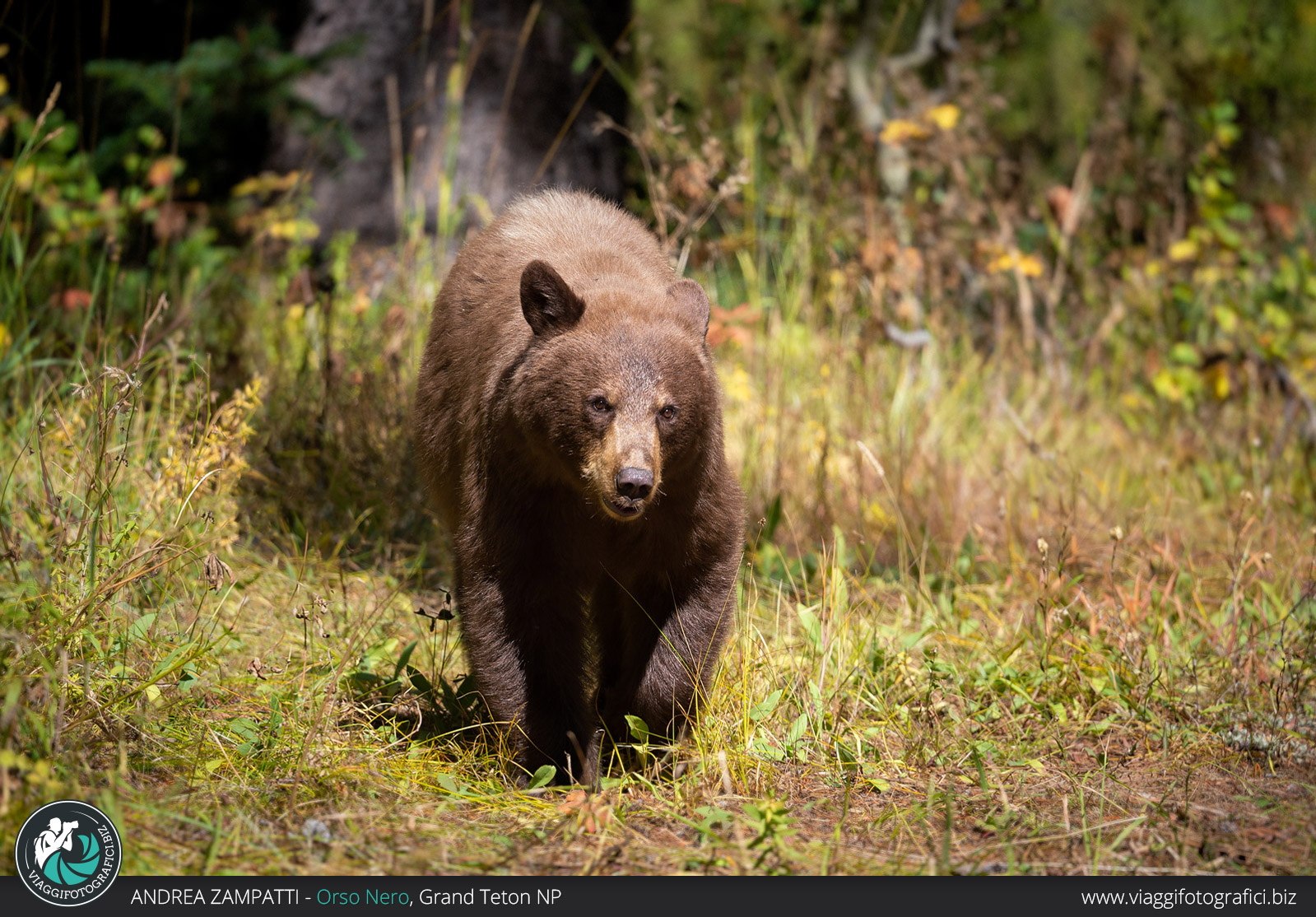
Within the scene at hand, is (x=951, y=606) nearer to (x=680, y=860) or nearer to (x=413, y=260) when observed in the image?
(x=680, y=860)

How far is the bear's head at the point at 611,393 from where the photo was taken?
305 cm

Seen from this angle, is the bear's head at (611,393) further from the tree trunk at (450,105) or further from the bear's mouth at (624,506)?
the tree trunk at (450,105)

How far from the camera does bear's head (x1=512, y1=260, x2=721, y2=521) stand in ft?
10.0

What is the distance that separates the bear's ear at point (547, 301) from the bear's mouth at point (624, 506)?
1.98ft

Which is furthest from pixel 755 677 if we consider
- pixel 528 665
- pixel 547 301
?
pixel 547 301

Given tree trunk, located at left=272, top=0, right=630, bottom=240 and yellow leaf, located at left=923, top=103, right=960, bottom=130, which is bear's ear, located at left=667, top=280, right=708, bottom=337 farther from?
tree trunk, located at left=272, top=0, right=630, bottom=240

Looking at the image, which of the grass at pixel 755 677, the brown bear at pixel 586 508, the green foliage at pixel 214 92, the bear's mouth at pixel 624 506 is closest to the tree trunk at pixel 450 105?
the green foliage at pixel 214 92

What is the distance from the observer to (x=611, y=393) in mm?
3137

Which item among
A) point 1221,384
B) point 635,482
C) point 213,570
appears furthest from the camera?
point 1221,384

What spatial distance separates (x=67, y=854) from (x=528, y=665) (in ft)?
4.22

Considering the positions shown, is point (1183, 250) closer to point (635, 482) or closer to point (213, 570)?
point (635, 482)

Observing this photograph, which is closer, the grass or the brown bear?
the grass

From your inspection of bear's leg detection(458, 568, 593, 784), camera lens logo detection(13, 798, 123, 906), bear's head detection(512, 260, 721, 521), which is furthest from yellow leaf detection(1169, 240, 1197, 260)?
camera lens logo detection(13, 798, 123, 906)

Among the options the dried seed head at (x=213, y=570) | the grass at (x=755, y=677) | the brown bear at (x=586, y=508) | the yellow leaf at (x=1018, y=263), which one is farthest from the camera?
the yellow leaf at (x=1018, y=263)
